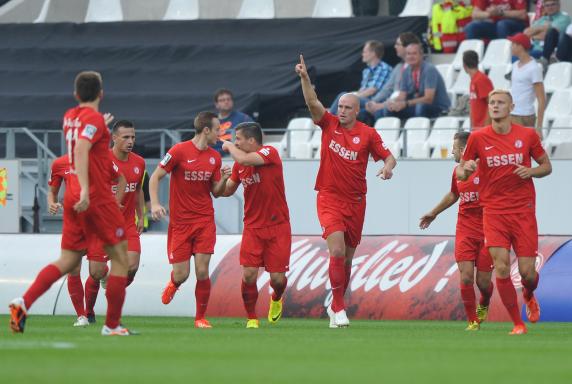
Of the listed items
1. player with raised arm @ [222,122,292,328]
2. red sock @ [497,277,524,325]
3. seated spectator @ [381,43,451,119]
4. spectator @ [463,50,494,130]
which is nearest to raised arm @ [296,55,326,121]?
player with raised arm @ [222,122,292,328]

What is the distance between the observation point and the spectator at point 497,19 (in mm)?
25094

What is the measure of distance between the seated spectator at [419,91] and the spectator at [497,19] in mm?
2408

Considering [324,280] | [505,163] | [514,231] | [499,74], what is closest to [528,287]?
[514,231]

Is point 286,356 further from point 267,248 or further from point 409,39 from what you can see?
point 409,39

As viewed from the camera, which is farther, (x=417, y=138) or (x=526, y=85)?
(x=417, y=138)

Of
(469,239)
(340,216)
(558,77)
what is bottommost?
(469,239)

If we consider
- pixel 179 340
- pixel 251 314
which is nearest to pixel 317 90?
pixel 251 314

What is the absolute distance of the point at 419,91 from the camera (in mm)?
23406

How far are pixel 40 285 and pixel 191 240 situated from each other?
4.04 m

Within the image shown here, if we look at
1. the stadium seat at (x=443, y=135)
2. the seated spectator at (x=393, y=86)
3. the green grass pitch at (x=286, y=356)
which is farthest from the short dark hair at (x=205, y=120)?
Result: the seated spectator at (x=393, y=86)

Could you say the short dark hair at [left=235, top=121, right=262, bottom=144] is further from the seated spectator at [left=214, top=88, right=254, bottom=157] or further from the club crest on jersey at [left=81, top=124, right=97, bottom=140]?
the seated spectator at [left=214, top=88, right=254, bottom=157]

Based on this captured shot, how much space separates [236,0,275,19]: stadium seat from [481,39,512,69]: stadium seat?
6.56 m

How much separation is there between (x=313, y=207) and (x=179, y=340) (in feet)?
34.4

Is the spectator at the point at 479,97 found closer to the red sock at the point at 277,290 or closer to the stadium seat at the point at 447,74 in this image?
the stadium seat at the point at 447,74
